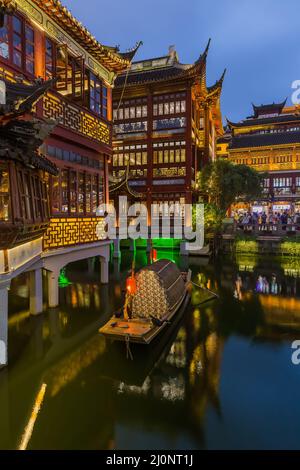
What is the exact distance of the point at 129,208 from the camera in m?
34.3

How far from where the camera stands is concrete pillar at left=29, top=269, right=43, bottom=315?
38.0 feet

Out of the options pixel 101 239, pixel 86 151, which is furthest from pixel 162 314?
pixel 86 151

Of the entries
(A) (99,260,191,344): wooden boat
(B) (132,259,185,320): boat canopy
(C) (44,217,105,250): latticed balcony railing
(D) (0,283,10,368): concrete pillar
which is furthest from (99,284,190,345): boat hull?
(C) (44,217,105,250): latticed balcony railing

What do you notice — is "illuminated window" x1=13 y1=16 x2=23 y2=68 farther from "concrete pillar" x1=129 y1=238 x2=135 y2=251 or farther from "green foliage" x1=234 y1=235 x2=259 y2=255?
"green foliage" x1=234 y1=235 x2=259 y2=255

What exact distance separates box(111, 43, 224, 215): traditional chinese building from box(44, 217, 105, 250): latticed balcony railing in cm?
1668

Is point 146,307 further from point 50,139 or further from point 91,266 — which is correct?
point 91,266

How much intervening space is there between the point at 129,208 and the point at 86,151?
787 inches

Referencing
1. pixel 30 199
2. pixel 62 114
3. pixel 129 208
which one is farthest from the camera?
pixel 129 208

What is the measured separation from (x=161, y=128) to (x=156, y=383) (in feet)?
105

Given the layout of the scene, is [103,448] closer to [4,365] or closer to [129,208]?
[4,365]

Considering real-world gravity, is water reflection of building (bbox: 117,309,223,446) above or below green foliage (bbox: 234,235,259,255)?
below

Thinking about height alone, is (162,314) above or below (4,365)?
above
